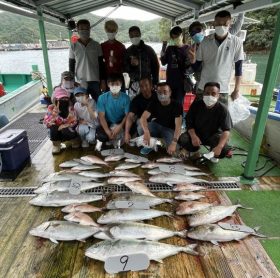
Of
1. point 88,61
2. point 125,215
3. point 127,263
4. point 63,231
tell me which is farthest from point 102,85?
point 127,263

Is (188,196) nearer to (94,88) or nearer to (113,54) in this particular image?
(94,88)

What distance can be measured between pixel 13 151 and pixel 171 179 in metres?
2.10

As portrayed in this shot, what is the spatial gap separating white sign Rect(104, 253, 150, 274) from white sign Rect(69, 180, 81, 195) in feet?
3.58

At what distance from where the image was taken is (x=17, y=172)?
361 cm

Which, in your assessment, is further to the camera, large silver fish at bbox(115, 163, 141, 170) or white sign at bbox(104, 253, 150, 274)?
large silver fish at bbox(115, 163, 141, 170)

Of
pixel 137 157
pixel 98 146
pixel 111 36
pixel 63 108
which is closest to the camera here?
pixel 137 157

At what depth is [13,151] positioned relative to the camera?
3.46 meters

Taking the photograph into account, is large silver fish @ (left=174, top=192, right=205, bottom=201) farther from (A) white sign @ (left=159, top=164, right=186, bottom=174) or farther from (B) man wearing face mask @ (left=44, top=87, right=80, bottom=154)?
(B) man wearing face mask @ (left=44, top=87, right=80, bottom=154)

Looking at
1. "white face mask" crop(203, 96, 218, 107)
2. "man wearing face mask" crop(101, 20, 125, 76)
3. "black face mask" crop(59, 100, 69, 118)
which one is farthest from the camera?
"man wearing face mask" crop(101, 20, 125, 76)

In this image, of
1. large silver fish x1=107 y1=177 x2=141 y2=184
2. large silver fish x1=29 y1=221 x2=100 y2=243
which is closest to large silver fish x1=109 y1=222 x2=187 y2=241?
large silver fish x1=29 y1=221 x2=100 y2=243

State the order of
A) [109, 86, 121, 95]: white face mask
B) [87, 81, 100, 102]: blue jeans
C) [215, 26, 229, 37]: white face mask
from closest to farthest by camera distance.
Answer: [215, 26, 229, 37]: white face mask → [109, 86, 121, 95]: white face mask → [87, 81, 100, 102]: blue jeans

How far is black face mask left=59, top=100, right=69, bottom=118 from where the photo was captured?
4.23m

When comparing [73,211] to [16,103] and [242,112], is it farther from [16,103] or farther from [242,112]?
[16,103]

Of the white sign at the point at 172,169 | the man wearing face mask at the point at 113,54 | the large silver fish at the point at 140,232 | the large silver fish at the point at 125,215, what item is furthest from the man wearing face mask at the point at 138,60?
the large silver fish at the point at 140,232
